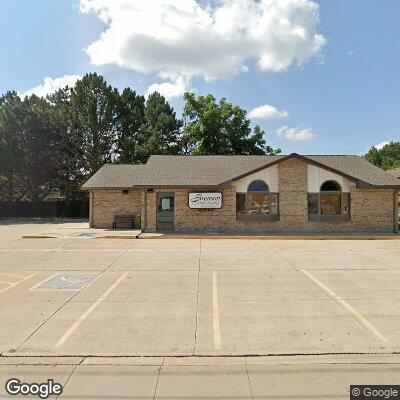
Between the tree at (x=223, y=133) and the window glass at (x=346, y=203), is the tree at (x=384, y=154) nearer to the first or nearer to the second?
the tree at (x=223, y=133)

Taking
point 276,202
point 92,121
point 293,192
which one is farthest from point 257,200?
point 92,121

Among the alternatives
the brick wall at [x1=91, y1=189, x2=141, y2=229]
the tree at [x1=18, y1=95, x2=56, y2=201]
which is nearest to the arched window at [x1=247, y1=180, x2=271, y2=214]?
the brick wall at [x1=91, y1=189, x2=141, y2=229]

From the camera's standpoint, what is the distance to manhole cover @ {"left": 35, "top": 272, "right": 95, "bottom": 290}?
8.55 meters

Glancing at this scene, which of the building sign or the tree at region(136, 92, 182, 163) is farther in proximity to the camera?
the tree at region(136, 92, 182, 163)

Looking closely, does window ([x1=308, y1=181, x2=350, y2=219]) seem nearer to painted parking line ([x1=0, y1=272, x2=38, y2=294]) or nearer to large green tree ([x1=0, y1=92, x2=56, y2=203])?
painted parking line ([x1=0, y1=272, x2=38, y2=294])

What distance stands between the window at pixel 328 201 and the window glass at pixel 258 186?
2586 millimetres

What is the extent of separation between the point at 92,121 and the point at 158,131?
23.5ft

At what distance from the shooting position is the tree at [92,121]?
36531mm

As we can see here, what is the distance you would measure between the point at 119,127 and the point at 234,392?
37.7 metres

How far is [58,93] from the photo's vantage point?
142 feet

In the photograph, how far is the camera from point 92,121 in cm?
3659

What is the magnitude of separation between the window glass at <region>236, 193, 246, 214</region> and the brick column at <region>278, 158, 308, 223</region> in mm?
2063

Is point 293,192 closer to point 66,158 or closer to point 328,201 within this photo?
point 328,201

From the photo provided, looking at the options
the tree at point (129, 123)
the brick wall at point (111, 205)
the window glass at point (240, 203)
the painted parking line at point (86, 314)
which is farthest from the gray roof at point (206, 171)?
the tree at point (129, 123)
